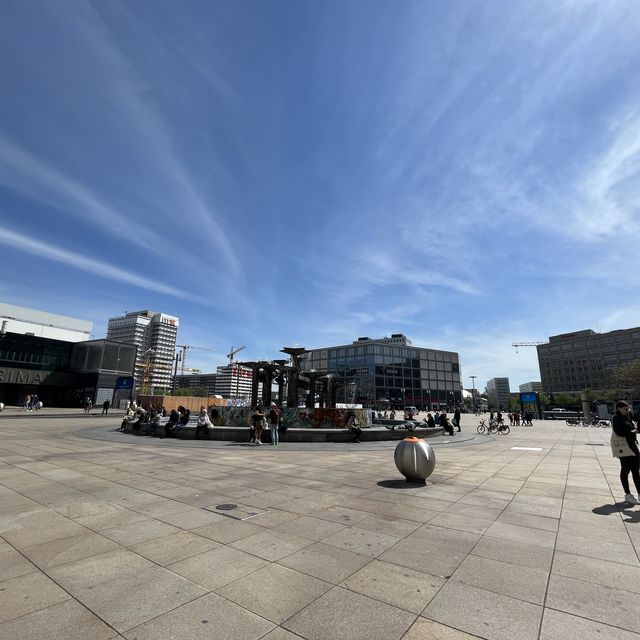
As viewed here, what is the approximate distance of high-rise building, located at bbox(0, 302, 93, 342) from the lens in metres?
86.2

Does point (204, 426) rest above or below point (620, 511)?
above

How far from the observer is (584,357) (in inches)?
6102

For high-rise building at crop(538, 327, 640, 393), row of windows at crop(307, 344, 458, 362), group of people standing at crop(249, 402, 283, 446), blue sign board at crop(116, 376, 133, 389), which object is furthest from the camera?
high-rise building at crop(538, 327, 640, 393)

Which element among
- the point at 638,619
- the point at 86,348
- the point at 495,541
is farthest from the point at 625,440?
the point at 86,348

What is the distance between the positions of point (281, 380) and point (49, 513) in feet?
85.3

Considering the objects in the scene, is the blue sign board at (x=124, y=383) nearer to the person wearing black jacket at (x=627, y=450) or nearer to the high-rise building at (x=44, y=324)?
the high-rise building at (x=44, y=324)

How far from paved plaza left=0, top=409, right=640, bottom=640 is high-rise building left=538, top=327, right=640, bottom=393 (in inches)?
6635

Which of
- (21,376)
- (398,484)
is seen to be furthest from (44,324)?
(398,484)

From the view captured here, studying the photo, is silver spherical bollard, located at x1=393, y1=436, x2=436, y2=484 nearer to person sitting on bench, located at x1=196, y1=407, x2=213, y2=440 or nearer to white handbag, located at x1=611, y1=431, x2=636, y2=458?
white handbag, located at x1=611, y1=431, x2=636, y2=458

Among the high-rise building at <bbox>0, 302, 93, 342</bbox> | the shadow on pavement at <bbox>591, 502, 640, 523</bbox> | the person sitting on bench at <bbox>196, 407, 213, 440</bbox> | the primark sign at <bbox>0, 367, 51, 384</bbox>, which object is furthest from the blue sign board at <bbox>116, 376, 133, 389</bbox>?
the shadow on pavement at <bbox>591, 502, 640, 523</bbox>

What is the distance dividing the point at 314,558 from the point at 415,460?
4.70 meters

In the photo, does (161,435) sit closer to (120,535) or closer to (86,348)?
(120,535)

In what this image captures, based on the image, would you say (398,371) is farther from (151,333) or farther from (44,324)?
(151,333)

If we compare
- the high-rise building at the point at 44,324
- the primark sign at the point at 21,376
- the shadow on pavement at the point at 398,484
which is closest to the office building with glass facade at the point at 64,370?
the primark sign at the point at 21,376
